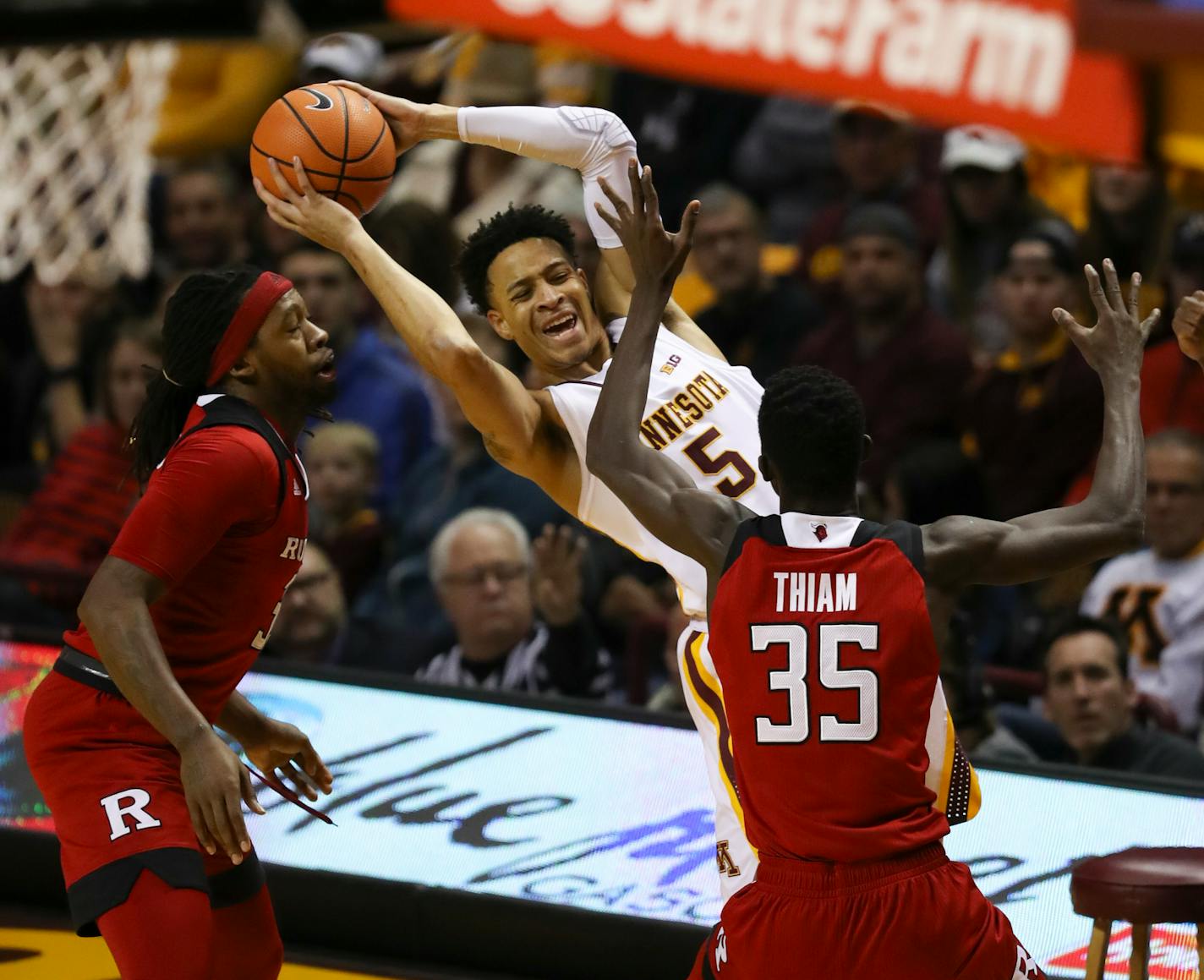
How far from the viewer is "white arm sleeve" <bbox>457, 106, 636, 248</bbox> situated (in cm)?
509

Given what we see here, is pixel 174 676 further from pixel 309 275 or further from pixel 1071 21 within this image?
pixel 1071 21

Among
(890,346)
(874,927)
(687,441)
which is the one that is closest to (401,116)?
(687,441)

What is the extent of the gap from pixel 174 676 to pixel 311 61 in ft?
20.8

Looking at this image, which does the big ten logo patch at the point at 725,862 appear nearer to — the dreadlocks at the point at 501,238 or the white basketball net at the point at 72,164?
the dreadlocks at the point at 501,238

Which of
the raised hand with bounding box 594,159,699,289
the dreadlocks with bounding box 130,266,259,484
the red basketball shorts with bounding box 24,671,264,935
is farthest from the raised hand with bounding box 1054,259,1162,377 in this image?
the red basketball shorts with bounding box 24,671,264,935

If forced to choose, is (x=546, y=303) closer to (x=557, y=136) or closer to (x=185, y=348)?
(x=557, y=136)

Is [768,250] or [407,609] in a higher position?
[768,250]

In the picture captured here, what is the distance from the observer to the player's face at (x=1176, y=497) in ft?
22.5

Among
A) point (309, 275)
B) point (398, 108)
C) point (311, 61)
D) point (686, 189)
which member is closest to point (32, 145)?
point (311, 61)

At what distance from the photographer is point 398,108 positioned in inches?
201

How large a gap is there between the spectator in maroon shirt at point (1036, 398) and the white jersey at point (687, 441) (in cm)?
278

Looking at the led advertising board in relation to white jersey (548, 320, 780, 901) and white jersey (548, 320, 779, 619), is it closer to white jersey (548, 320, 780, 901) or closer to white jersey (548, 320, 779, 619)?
white jersey (548, 320, 780, 901)

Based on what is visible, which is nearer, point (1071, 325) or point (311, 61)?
point (1071, 325)

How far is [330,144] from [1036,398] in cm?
364
